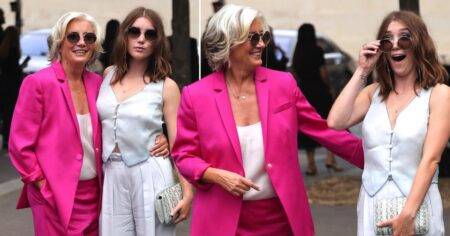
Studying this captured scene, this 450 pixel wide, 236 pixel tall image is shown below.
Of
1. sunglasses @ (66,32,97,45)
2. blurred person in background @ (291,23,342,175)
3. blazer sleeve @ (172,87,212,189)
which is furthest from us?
blurred person in background @ (291,23,342,175)

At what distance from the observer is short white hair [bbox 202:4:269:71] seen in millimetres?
4719

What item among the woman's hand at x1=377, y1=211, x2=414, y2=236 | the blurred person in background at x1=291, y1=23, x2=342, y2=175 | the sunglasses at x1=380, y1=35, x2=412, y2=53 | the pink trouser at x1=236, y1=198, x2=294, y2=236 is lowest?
the blurred person in background at x1=291, y1=23, x2=342, y2=175

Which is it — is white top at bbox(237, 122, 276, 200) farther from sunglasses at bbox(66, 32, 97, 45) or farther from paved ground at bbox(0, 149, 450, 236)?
paved ground at bbox(0, 149, 450, 236)

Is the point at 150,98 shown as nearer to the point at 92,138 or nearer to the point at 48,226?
the point at 92,138

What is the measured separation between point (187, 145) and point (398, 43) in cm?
105

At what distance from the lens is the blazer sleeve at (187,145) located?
186 inches

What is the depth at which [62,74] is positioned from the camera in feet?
17.9

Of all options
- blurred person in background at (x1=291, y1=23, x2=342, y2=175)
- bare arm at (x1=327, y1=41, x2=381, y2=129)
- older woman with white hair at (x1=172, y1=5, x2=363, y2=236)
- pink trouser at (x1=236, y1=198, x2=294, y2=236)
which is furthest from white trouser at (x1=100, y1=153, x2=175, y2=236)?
blurred person in background at (x1=291, y1=23, x2=342, y2=175)

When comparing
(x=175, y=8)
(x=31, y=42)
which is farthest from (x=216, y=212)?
(x=31, y=42)

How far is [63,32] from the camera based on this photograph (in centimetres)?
548

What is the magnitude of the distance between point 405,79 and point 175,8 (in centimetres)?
670

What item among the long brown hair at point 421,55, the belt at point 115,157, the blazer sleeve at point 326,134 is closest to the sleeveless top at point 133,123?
the belt at point 115,157

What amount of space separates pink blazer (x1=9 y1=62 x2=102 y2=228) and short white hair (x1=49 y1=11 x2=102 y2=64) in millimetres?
179

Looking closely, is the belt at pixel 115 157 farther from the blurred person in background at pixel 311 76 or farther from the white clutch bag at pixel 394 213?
the blurred person in background at pixel 311 76
